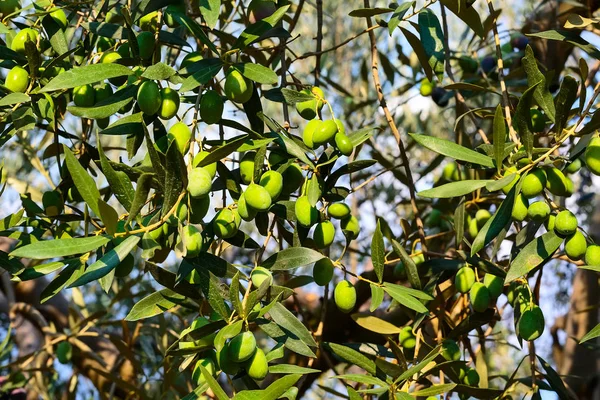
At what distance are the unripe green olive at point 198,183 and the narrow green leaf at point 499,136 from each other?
32 cm

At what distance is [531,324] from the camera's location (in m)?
0.90

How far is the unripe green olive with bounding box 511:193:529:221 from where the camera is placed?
81cm

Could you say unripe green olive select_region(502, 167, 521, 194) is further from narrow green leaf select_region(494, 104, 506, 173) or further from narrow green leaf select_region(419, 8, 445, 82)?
narrow green leaf select_region(419, 8, 445, 82)

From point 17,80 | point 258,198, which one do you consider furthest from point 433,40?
point 17,80

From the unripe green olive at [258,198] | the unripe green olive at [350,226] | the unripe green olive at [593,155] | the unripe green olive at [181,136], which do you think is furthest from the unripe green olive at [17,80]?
the unripe green olive at [593,155]

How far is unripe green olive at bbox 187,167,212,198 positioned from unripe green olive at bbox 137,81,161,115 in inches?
5.5

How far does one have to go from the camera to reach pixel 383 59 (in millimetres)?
1816

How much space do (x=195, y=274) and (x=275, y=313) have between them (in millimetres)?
109

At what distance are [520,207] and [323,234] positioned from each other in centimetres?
23

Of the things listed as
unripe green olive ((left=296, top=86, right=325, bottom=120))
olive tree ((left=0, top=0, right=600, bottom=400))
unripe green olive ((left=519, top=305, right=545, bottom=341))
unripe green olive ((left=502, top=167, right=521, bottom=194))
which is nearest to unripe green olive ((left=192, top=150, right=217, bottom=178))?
olive tree ((left=0, top=0, right=600, bottom=400))

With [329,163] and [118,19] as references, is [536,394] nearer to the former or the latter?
[329,163]

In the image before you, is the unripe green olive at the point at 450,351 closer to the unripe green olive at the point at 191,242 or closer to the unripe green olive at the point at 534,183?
the unripe green olive at the point at 534,183

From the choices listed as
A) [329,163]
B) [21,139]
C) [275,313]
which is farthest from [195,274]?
[21,139]

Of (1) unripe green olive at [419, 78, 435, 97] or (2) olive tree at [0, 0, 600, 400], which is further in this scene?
(1) unripe green olive at [419, 78, 435, 97]
